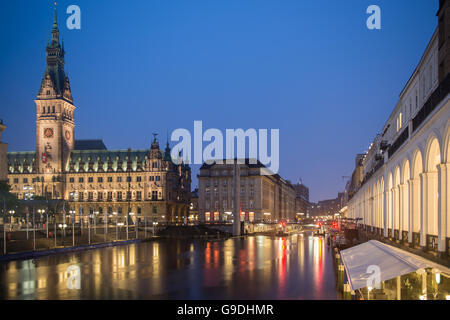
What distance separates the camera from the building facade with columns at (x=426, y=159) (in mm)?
23547

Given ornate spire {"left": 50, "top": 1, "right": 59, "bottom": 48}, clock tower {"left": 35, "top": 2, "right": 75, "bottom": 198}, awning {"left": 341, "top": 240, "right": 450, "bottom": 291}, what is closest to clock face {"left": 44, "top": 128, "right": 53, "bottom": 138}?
clock tower {"left": 35, "top": 2, "right": 75, "bottom": 198}

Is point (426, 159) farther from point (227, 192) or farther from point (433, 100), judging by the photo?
point (227, 192)

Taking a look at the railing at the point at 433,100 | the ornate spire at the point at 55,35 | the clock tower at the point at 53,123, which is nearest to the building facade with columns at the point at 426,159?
the railing at the point at 433,100

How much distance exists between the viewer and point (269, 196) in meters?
192

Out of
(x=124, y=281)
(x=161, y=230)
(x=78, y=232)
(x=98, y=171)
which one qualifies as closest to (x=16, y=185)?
(x=98, y=171)

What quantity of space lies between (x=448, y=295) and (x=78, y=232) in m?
79.9

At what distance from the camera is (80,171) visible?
604 feet

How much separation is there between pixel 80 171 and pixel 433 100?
573 ft

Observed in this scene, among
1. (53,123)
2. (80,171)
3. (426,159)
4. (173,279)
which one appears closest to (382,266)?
(426,159)

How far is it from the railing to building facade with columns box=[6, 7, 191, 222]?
483ft

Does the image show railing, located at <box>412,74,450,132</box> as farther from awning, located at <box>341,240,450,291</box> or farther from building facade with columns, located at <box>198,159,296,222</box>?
building facade with columns, located at <box>198,159,296,222</box>

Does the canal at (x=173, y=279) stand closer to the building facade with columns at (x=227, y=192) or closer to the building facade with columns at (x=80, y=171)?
the building facade with columns at (x=227, y=192)

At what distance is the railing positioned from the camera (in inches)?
840
